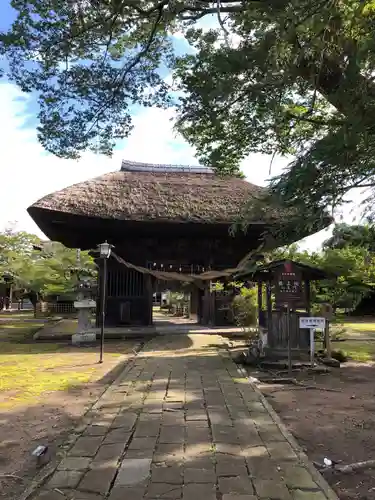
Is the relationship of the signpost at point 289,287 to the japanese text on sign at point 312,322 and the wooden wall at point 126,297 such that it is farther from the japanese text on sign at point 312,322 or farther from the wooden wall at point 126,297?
the wooden wall at point 126,297

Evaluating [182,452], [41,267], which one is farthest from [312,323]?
[41,267]

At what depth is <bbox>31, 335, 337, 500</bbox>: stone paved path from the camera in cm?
307

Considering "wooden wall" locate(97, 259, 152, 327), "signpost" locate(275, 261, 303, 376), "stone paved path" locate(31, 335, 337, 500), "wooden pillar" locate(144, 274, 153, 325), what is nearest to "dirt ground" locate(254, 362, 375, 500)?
"stone paved path" locate(31, 335, 337, 500)

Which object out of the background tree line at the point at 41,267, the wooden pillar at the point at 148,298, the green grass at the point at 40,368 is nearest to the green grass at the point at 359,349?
the green grass at the point at 40,368

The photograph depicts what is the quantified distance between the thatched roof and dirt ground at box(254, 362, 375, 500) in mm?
7043

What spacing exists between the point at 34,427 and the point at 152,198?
447 inches

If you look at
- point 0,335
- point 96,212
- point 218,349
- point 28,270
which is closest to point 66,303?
point 28,270

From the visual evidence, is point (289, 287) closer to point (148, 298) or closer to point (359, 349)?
point (359, 349)

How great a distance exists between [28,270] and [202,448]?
2031 centimetres

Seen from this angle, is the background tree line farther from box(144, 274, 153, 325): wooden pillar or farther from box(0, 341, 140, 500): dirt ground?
box(0, 341, 140, 500): dirt ground

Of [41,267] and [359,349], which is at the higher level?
[41,267]

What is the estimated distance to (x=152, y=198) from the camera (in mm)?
15648

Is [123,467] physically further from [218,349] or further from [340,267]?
[340,267]

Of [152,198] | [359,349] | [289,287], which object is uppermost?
[152,198]
